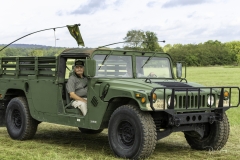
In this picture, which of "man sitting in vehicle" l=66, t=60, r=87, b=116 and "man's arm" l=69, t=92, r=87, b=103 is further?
"man sitting in vehicle" l=66, t=60, r=87, b=116

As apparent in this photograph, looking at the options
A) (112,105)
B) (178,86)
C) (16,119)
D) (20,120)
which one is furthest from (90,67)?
(16,119)

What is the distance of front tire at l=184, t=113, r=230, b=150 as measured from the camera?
28.2ft

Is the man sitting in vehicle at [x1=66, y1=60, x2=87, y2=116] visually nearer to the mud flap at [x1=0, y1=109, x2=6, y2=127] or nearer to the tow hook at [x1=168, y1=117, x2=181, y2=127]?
the tow hook at [x1=168, y1=117, x2=181, y2=127]

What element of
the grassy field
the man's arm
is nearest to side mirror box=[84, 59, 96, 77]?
the man's arm

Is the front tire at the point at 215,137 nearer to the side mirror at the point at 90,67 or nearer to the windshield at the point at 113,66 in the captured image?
the windshield at the point at 113,66

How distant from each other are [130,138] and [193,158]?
1.10 meters

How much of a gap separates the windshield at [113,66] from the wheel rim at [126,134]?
3.59 ft

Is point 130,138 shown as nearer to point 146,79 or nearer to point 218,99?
point 146,79

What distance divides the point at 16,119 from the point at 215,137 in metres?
4.18

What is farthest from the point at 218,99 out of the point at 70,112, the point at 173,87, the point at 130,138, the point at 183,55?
the point at 183,55

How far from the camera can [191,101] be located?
792cm

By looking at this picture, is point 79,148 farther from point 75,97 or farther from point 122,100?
point 122,100

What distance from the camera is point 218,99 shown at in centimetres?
841

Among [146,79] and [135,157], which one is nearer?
[135,157]
